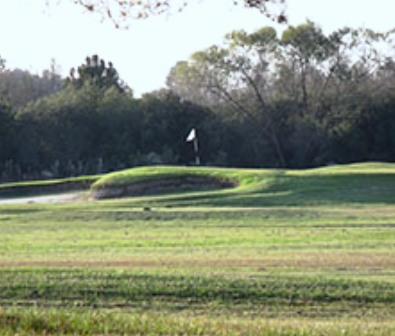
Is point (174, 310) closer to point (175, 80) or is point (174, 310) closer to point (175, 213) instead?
point (175, 213)

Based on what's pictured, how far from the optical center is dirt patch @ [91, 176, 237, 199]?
51469 millimetres

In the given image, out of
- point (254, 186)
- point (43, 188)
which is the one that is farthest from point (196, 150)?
point (254, 186)

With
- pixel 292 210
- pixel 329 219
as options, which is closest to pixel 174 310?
pixel 329 219

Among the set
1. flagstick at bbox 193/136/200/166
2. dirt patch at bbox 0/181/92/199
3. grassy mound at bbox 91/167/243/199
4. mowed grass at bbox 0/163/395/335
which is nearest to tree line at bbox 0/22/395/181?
flagstick at bbox 193/136/200/166

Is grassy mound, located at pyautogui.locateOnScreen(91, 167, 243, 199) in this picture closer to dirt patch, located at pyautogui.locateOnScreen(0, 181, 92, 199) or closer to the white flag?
dirt patch, located at pyautogui.locateOnScreen(0, 181, 92, 199)

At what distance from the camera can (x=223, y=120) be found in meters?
69.0

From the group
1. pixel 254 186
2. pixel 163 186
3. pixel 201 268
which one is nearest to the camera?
pixel 201 268

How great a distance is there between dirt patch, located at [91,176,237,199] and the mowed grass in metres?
6.60

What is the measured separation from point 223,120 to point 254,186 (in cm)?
2036

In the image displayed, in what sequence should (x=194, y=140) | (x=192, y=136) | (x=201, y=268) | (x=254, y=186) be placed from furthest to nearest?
(x=194, y=140), (x=192, y=136), (x=254, y=186), (x=201, y=268)

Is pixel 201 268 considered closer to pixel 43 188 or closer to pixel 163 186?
pixel 163 186

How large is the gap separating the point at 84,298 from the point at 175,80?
62672 millimetres

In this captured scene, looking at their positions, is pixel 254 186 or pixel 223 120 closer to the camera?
pixel 254 186

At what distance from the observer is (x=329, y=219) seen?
3650 centimetres
